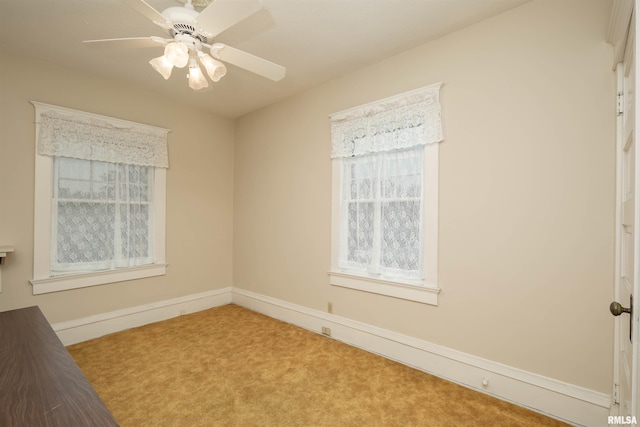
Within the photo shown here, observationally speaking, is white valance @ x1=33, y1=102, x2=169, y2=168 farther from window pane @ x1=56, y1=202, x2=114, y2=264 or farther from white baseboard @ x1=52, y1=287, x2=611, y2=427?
white baseboard @ x1=52, y1=287, x2=611, y2=427

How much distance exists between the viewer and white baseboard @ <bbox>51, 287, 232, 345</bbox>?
9.77ft

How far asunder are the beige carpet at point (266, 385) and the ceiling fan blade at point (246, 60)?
7.59ft

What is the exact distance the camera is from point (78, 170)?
304 centimetres

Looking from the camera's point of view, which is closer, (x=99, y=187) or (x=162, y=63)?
(x=162, y=63)

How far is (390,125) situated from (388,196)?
2.14 feet

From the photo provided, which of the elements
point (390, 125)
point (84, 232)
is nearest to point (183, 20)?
point (390, 125)

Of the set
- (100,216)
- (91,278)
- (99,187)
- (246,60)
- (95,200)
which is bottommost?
(91,278)

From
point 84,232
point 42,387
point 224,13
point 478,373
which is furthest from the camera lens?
point 84,232

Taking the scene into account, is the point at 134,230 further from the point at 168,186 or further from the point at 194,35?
the point at 194,35

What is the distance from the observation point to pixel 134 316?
134 inches

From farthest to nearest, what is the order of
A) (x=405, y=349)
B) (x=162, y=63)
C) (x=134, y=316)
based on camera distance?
(x=134, y=316) → (x=405, y=349) → (x=162, y=63)

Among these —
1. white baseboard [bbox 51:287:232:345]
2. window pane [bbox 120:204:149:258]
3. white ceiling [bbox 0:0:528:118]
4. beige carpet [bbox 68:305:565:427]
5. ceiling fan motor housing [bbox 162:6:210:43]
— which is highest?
white ceiling [bbox 0:0:528:118]

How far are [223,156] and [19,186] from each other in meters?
2.16

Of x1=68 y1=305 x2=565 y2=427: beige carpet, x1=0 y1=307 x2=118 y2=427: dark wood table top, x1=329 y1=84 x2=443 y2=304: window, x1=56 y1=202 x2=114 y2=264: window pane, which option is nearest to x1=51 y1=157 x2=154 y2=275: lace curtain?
x1=56 y1=202 x2=114 y2=264: window pane
